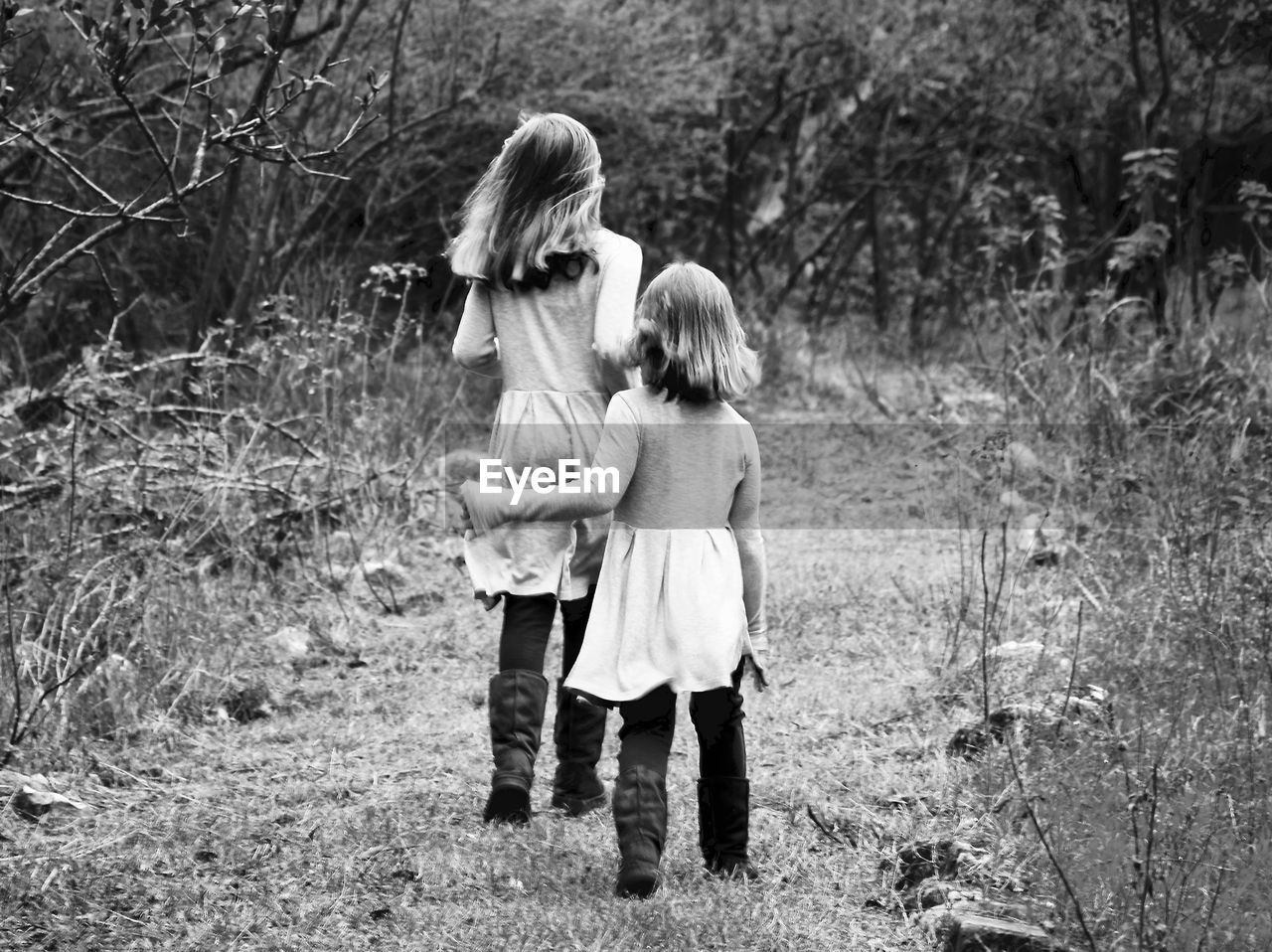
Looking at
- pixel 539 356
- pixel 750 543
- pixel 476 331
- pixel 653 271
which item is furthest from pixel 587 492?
pixel 653 271

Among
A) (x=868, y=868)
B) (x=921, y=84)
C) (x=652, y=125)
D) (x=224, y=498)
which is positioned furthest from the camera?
(x=921, y=84)

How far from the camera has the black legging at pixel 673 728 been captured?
3111 millimetres

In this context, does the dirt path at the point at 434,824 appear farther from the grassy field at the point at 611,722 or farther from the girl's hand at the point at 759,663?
the girl's hand at the point at 759,663

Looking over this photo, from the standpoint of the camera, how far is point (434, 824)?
358cm

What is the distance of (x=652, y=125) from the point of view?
10305 millimetres

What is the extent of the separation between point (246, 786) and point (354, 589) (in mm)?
2067

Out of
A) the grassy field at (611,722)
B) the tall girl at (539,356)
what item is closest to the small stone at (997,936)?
the grassy field at (611,722)

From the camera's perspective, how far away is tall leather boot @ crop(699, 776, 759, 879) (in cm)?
318

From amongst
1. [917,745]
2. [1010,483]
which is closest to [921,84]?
[1010,483]

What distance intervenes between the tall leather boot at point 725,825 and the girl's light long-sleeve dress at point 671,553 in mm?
263

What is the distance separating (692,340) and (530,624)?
0.87 m

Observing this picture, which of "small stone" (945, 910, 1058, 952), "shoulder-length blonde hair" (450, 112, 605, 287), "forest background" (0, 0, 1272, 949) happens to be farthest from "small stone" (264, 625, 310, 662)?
"small stone" (945, 910, 1058, 952)

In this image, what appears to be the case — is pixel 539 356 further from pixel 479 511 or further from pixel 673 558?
pixel 673 558

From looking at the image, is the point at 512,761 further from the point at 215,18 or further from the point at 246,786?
the point at 215,18
